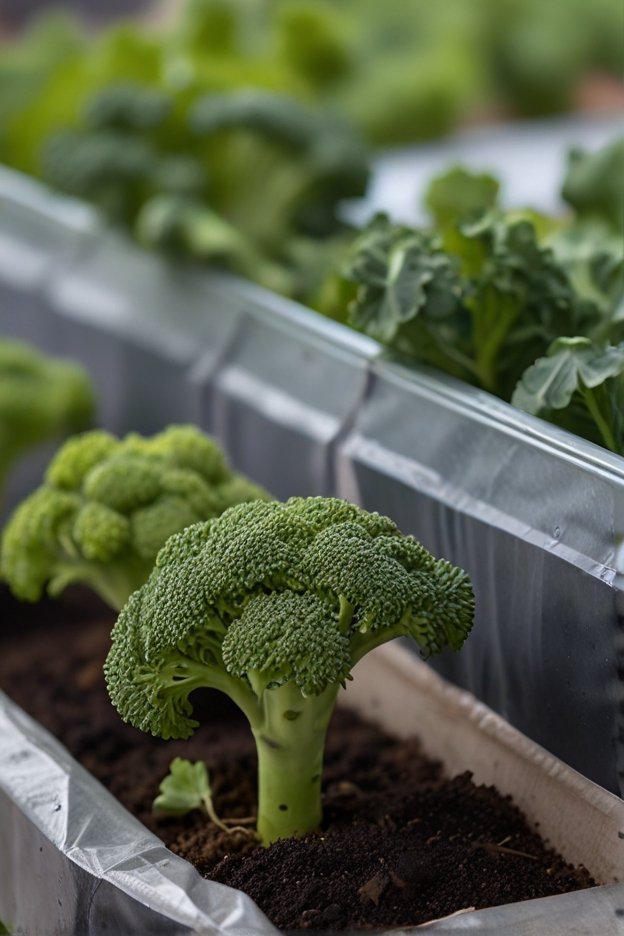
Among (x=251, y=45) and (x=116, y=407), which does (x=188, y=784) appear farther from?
(x=251, y=45)

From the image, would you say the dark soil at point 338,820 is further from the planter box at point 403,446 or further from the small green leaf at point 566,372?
the small green leaf at point 566,372

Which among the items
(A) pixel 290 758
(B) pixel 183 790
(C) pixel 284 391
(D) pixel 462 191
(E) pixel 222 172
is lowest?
(B) pixel 183 790

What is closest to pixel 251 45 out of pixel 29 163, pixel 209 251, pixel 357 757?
pixel 29 163

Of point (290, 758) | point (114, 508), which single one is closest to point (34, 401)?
point (114, 508)

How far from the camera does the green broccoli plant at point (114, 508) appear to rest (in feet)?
4.07

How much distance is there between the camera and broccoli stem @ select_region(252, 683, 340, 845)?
0.99m

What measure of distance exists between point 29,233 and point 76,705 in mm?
808

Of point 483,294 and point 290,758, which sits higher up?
point 483,294

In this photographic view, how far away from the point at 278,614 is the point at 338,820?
276mm

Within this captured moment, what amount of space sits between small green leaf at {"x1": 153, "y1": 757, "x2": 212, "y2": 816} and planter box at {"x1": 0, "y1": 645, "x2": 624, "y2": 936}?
3.6 inches

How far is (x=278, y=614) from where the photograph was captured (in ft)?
3.05

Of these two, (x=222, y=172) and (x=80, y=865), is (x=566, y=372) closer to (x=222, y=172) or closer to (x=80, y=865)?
(x=80, y=865)

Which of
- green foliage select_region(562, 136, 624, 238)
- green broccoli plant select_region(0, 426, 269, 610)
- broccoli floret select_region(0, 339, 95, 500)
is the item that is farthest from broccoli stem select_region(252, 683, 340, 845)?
green foliage select_region(562, 136, 624, 238)

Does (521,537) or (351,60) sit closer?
(521,537)
